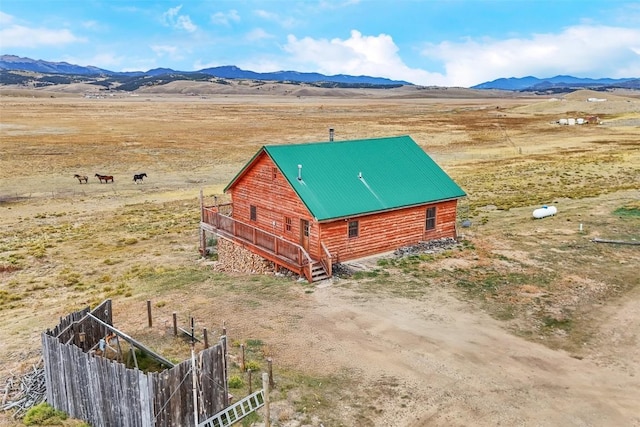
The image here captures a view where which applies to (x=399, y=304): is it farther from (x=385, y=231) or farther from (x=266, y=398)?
(x=266, y=398)

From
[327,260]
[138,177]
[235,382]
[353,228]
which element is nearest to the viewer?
[235,382]

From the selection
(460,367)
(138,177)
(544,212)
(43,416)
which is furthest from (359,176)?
(138,177)

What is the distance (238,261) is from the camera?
2872 centimetres

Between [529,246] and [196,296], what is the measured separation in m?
16.6

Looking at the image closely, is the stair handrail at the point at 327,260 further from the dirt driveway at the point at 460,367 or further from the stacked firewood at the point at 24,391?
the stacked firewood at the point at 24,391

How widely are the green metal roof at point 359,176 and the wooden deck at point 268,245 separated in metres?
1.97

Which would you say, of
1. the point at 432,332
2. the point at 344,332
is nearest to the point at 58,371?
the point at 344,332

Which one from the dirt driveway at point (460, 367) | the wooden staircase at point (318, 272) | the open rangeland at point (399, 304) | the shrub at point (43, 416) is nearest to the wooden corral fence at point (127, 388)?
the shrub at point (43, 416)

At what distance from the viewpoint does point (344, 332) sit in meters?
18.7

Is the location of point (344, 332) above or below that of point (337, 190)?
below

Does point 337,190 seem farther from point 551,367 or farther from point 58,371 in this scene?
point 58,371

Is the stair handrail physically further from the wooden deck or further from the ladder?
the ladder

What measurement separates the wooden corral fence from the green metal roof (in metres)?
11.8

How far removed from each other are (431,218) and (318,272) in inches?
298
